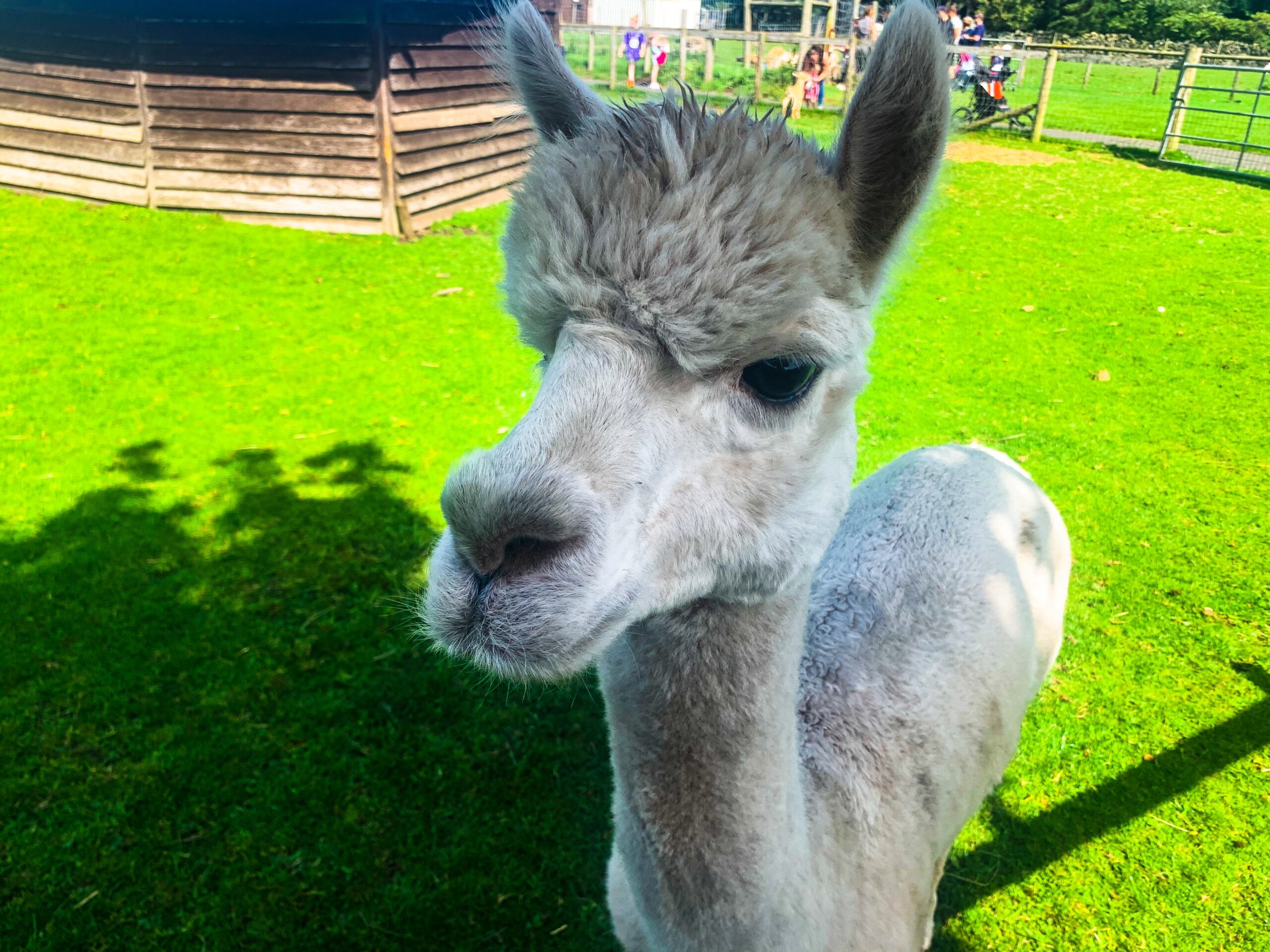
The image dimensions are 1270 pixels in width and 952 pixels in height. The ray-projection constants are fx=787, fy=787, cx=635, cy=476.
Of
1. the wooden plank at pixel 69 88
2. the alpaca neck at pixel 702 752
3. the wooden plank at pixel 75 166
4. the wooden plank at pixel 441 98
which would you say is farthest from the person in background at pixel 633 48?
the alpaca neck at pixel 702 752

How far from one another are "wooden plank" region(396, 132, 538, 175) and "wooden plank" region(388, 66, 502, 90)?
81cm

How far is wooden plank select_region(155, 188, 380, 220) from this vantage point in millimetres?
10875

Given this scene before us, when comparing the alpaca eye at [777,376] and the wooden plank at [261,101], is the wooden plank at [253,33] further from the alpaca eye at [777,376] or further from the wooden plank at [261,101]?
the alpaca eye at [777,376]

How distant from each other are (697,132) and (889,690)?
1.98m

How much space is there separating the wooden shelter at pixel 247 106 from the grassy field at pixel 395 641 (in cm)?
256

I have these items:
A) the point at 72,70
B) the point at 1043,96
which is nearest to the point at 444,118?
the point at 72,70

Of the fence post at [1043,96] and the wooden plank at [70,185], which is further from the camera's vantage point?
the fence post at [1043,96]

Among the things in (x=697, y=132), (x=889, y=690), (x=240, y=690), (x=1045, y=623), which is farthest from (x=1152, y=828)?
(x=240, y=690)

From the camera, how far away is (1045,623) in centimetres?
355

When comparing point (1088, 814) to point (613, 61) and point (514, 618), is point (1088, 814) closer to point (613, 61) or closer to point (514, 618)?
point (514, 618)

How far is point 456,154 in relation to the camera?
11648mm

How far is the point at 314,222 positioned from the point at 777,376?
11.2 m

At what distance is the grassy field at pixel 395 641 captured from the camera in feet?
10.6

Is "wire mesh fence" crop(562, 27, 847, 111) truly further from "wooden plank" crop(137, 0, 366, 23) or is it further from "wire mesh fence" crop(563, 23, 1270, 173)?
"wooden plank" crop(137, 0, 366, 23)
